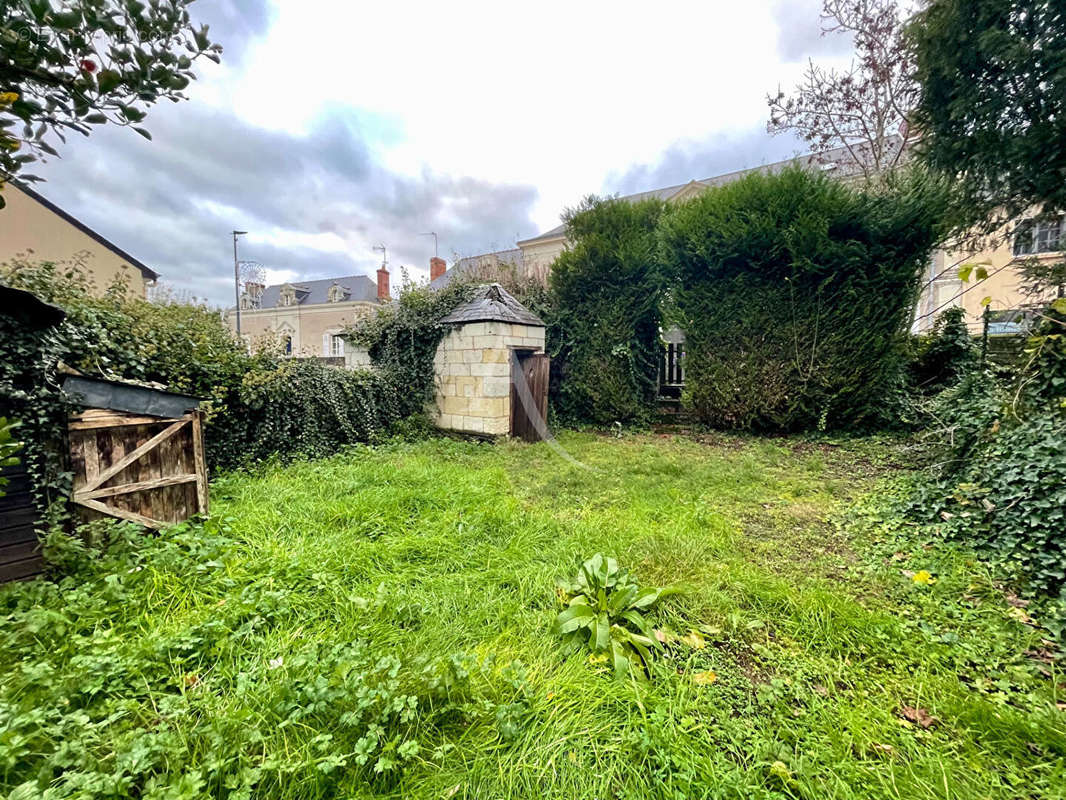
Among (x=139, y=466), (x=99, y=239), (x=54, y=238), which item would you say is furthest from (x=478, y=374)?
(x=99, y=239)

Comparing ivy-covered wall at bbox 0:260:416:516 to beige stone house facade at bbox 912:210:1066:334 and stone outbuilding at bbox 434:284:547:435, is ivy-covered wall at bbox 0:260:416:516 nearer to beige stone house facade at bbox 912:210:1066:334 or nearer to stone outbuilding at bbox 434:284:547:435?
stone outbuilding at bbox 434:284:547:435

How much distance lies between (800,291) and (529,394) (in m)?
4.59

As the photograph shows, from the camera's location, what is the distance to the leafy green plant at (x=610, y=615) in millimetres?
1805

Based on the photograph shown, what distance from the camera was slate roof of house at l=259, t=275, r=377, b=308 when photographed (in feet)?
84.6

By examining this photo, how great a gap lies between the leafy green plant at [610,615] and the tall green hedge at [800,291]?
5281 mm

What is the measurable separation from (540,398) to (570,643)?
553 centimetres

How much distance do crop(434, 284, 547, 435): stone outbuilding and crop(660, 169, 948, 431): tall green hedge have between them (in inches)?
121

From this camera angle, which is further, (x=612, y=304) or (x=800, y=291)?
(x=612, y=304)

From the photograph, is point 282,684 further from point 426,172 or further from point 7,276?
point 426,172

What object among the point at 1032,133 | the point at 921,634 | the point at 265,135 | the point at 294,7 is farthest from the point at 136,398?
the point at 1032,133

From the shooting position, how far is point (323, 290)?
26.7 m

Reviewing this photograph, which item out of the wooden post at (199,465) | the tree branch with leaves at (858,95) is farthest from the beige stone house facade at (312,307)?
the wooden post at (199,465)

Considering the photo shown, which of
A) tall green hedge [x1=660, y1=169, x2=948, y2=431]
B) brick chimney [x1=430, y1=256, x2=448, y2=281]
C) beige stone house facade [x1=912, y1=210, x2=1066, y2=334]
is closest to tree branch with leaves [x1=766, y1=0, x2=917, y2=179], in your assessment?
beige stone house facade [x1=912, y1=210, x2=1066, y2=334]

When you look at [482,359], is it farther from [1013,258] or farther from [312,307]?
[312,307]
